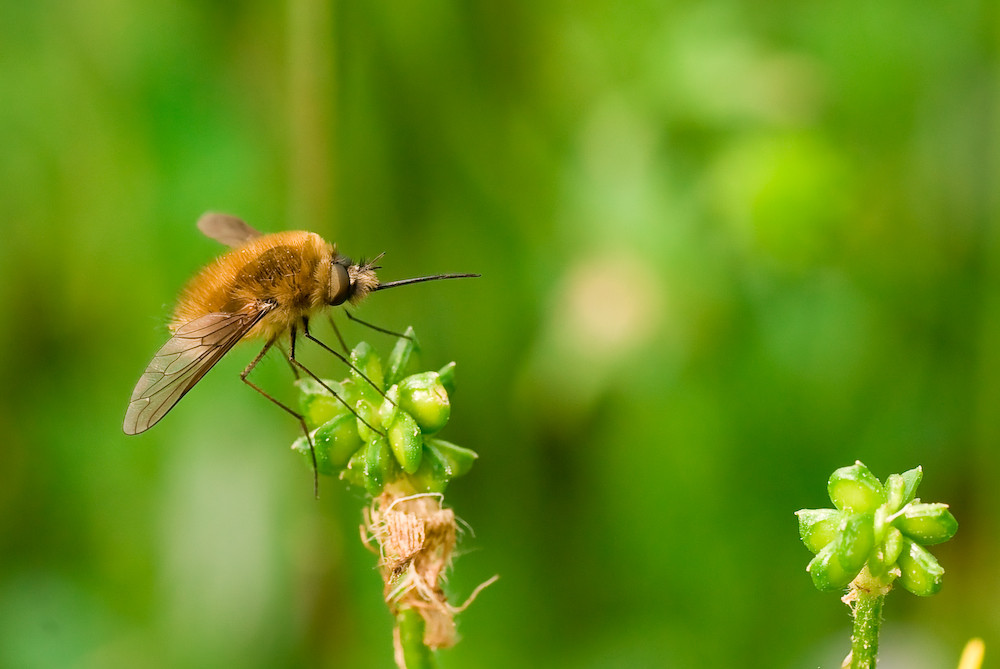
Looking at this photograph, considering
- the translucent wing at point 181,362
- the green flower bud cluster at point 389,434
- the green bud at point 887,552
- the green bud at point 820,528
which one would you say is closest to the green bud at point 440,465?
the green flower bud cluster at point 389,434

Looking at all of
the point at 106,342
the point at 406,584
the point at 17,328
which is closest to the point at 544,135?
the point at 106,342

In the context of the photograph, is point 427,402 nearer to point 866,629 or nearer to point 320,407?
point 320,407

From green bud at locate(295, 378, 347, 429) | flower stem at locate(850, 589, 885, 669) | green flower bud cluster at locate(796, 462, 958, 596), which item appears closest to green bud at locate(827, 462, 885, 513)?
green flower bud cluster at locate(796, 462, 958, 596)

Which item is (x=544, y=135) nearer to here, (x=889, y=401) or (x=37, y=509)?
(x=889, y=401)

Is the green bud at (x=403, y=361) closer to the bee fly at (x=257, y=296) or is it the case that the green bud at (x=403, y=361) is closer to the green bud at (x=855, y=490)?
the bee fly at (x=257, y=296)

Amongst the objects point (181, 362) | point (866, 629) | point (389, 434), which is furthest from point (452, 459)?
point (181, 362)

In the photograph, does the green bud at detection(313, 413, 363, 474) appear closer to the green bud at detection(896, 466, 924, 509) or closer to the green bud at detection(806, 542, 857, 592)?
the green bud at detection(806, 542, 857, 592)
